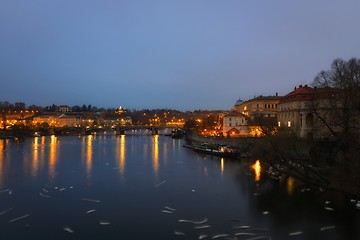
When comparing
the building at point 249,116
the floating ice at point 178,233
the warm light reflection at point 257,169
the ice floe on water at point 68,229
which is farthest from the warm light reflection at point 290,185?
the building at point 249,116

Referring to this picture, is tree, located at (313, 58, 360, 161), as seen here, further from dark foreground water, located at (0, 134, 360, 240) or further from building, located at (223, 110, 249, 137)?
building, located at (223, 110, 249, 137)

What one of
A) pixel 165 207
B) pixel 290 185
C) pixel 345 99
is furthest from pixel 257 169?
pixel 165 207

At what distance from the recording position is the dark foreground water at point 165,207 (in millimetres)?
10586

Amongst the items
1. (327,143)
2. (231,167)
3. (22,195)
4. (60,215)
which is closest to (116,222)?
(60,215)

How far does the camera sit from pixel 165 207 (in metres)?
13.1

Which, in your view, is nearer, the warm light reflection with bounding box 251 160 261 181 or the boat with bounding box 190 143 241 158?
the warm light reflection with bounding box 251 160 261 181

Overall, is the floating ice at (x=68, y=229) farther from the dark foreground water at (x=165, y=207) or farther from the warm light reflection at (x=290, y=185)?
the warm light reflection at (x=290, y=185)

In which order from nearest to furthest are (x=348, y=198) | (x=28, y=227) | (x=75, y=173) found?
1. (x=28, y=227)
2. (x=348, y=198)
3. (x=75, y=173)

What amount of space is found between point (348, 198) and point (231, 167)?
34.0 feet

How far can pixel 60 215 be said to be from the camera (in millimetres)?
12117

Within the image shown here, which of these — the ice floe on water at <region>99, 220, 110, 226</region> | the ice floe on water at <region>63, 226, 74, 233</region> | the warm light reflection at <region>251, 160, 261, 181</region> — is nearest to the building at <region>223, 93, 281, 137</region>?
the warm light reflection at <region>251, 160, 261, 181</region>

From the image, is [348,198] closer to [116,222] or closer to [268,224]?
[268,224]

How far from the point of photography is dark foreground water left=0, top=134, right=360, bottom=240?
1059 cm

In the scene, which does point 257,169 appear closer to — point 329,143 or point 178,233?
point 329,143
